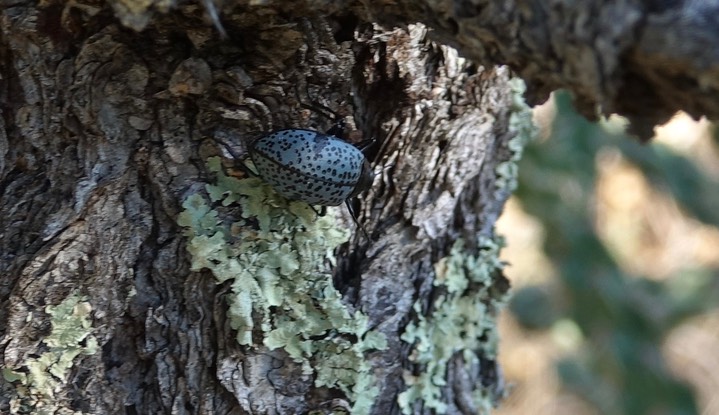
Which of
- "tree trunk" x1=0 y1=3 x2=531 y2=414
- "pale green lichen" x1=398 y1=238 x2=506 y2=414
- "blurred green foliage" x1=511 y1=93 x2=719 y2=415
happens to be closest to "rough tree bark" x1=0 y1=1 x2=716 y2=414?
"tree trunk" x1=0 y1=3 x2=531 y2=414

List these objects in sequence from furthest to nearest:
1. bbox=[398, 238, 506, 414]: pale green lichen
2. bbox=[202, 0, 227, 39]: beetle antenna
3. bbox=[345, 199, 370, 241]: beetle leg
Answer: bbox=[398, 238, 506, 414]: pale green lichen, bbox=[345, 199, 370, 241]: beetle leg, bbox=[202, 0, 227, 39]: beetle antenna

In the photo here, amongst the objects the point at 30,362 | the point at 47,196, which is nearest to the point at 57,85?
the point at 47,196

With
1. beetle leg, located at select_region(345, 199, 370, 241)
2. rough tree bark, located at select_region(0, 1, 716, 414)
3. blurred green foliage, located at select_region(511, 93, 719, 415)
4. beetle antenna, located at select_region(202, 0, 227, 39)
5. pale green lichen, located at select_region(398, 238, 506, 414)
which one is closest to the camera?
beetle antenna, located at select_region(202, 0, 227, 39)

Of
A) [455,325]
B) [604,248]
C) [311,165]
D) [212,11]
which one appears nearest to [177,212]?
[311,165]

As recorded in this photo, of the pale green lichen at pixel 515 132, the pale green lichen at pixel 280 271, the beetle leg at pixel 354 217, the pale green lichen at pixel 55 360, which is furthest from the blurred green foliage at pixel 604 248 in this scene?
the pale green lichen at pixel 55 360

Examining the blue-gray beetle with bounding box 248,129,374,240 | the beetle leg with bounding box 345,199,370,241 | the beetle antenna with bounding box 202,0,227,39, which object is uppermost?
the beetle antenna with bounding box 202,0,227,39

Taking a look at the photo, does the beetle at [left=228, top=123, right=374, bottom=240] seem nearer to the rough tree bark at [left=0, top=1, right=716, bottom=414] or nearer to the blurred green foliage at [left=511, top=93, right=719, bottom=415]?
the rough tree bark at [left=0, top=1, right=716, bottom=414]

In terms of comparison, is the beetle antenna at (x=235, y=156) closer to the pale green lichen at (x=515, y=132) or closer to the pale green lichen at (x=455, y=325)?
the pale green lichen at (x=455, y=325)
